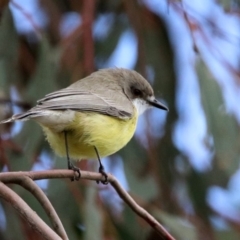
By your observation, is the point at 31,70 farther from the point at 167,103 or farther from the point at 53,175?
the point at 53,175

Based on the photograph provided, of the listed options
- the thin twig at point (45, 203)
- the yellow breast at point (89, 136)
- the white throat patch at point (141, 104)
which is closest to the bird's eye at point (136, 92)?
the white throat patch at point (141, 104)

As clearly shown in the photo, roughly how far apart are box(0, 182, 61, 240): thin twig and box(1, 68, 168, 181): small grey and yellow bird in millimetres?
531

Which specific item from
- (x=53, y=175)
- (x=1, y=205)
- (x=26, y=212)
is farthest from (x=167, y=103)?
(x=26, y=212)

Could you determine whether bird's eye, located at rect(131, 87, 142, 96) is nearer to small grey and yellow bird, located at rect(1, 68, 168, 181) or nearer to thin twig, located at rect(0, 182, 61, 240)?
small grey and yellow bird, located at rect(1, 68, 168, 181)

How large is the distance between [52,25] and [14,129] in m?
0.77

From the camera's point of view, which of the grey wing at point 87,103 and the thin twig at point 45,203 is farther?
the grey wing at point 87,103

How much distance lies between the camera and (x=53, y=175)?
1350 mm

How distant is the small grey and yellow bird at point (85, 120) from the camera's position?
191 cm

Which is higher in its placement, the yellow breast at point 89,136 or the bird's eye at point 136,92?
the bird's eye at point 136,92

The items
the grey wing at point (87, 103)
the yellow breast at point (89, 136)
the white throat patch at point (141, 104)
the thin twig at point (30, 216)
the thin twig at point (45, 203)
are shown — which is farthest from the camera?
the white throat patch at point (141, 104)

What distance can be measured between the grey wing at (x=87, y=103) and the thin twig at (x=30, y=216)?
53cm

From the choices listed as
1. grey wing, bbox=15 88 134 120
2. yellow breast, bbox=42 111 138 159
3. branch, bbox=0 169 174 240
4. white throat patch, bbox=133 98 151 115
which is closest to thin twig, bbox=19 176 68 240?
branch, bbox=0 169 174 240

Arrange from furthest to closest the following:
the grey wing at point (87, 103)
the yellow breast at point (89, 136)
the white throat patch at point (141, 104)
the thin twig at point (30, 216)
Answer: the white throat patch at point (141, 104), the yellow breast at point (89, 136), the grey wing at point (87, 103), the thin twig at point (30, 216)

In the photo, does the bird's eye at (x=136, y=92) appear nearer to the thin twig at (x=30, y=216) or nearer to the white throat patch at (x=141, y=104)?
the white throat patch at (x=141, y=104)
